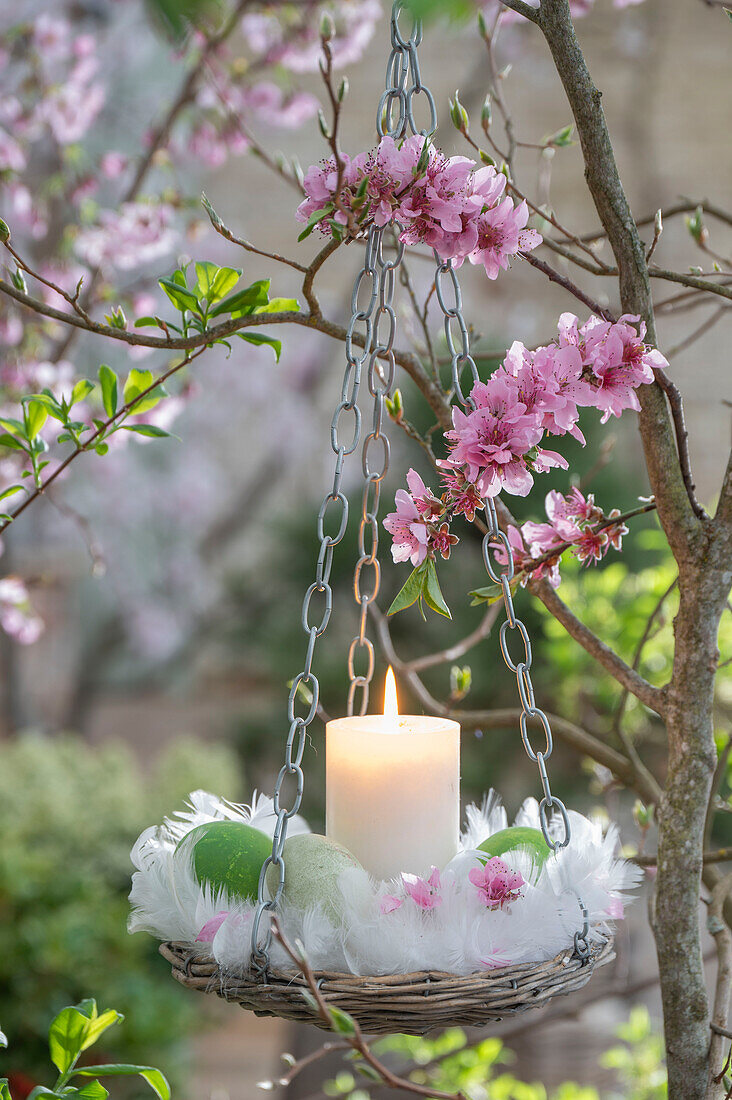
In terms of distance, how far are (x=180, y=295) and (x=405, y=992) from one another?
45cm

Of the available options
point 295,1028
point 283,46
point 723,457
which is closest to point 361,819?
point 283,46

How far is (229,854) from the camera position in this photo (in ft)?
1.93

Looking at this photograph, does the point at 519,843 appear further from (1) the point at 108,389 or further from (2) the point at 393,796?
(1) the point at 108,389

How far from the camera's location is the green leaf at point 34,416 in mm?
786

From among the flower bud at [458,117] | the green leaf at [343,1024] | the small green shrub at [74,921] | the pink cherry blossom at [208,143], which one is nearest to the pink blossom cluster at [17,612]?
the small green shrub at [74,921]

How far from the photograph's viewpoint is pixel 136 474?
3.75 metres

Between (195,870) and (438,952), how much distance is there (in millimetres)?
156

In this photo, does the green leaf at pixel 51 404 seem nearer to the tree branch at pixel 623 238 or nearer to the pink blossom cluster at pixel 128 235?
the tree branch at pixel 623 238

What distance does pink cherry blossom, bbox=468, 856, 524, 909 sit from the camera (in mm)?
547

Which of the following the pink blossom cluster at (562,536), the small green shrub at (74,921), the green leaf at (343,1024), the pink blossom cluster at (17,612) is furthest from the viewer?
the small green shrub at (74,921)

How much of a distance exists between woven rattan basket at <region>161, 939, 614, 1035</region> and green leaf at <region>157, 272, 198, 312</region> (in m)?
0.41

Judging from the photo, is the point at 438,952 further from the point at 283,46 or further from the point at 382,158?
the point at 283,46

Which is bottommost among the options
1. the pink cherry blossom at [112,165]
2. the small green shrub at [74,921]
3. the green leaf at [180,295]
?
the small green shrub at [74,921]

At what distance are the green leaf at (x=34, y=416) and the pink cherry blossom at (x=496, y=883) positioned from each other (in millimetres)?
487
